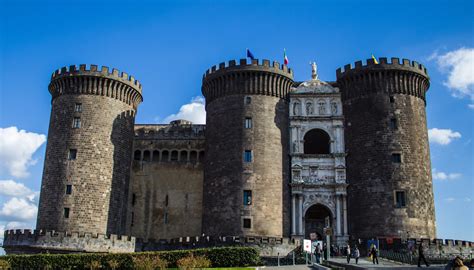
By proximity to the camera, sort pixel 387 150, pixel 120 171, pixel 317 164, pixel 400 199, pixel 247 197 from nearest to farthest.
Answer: pixel 400 199, pixel 247 197, pixel 387 150, pixel 317 164, pixel 120 171

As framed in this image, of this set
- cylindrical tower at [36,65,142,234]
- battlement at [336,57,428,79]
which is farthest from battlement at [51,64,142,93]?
battlement at [336,57,428,79]

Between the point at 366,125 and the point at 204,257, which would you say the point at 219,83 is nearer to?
the point at 366,125

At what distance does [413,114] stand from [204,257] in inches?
976

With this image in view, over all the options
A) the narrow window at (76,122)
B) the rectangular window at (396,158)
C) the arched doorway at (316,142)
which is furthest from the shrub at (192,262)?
the arched doorway at (316,142)

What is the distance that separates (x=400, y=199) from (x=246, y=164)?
44.6 feet

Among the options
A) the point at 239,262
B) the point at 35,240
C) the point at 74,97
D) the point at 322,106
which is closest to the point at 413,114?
the point at 322,106

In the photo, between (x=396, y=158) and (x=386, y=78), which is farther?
(x=386, y=78)

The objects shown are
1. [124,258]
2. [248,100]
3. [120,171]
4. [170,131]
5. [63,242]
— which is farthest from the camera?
[170,131]

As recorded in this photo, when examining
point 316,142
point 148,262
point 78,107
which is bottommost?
point 148,262

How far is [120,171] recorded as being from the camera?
48375mm

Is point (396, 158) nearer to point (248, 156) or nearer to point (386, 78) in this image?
point (386, 78)

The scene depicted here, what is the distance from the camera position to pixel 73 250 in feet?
135

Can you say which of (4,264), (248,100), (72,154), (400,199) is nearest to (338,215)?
(400,199)

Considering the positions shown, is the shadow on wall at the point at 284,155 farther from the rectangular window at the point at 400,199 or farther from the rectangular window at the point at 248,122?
the rectangular window at the point at 400,199
